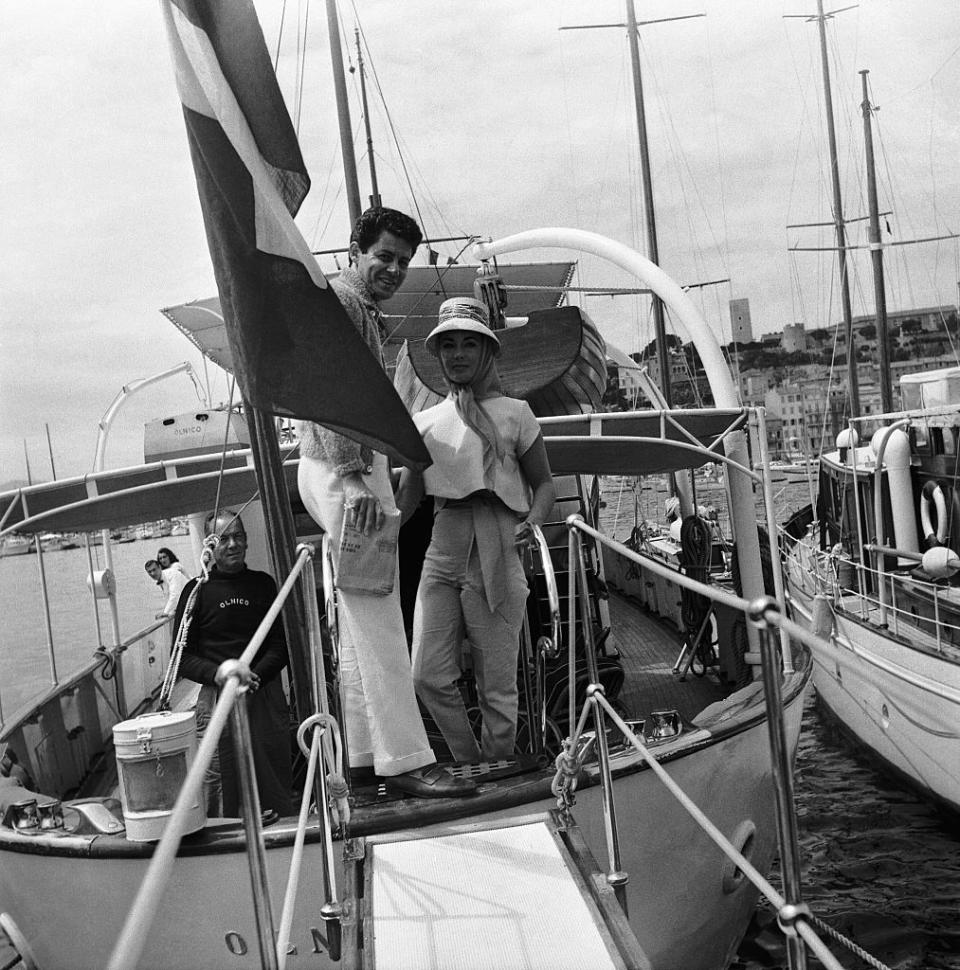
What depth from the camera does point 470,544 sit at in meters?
4.29

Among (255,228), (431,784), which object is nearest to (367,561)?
(431,784)

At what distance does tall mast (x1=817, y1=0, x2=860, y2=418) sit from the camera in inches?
1117

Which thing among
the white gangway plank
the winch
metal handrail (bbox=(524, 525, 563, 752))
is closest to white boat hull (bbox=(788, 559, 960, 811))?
metal handrail (bbox=(524, 525, 563, 752))

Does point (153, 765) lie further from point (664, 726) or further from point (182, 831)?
point (664, 726)

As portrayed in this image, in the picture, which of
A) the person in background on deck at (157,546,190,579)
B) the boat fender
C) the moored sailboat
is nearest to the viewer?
the moored sailboat

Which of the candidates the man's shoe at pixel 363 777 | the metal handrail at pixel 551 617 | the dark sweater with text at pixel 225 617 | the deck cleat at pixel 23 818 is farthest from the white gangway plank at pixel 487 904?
the dark sweater with text at pixel 225 617

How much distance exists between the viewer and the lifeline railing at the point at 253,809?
1307 millimetres

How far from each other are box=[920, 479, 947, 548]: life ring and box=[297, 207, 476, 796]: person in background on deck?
34.0ft

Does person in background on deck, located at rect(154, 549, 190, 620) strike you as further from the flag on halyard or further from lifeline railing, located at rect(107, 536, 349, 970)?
the flag on halyard

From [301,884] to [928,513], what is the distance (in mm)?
11121

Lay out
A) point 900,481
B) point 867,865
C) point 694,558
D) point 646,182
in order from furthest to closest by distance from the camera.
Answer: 1. point 646,182
2. point 900,481
3. point 694,558
4. point 867,865

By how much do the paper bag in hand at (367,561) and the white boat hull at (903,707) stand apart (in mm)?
5975

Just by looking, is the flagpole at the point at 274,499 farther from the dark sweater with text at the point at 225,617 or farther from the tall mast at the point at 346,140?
the tall mast at the point at 346,140

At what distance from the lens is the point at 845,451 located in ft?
57.8
